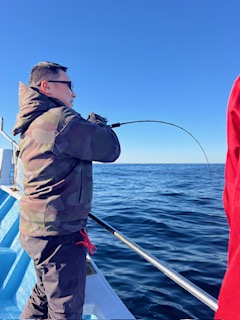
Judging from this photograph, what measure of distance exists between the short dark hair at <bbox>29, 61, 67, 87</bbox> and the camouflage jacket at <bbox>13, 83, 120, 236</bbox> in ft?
0.43

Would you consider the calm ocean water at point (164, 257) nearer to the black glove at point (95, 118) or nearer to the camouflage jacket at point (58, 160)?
the camouflage jacket at point (58, 160)

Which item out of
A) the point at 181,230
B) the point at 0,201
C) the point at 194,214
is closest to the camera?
the point at 0,201

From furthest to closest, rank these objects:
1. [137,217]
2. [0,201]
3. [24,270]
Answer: [137,217] < [0,201] < [24,270]

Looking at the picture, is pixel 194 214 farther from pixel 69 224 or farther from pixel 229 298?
pixel 229 298

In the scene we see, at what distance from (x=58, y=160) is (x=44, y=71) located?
0.68m

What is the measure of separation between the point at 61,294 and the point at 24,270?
69.9 inches

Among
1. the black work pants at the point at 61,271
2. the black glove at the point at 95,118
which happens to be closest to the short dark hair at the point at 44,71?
the black glove at the point at 95,118

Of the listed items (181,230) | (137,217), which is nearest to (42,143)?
(181,230)

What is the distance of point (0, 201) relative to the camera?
186 inches

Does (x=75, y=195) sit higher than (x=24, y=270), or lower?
higher

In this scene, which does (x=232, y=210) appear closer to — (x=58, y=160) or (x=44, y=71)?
(x=58, y=160)

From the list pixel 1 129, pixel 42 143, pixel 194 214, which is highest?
pixel 1 129

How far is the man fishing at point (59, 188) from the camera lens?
157 centimetres

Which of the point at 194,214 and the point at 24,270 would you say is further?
the point at 194,214
